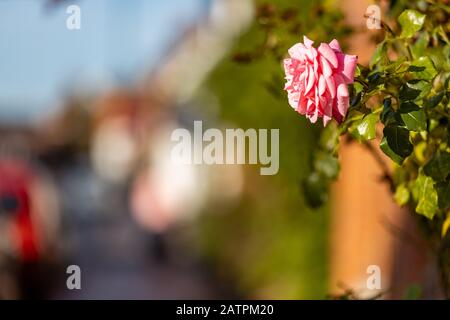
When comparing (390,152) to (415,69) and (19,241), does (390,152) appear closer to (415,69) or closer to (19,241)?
(415,69)

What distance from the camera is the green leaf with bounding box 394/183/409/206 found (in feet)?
9.41

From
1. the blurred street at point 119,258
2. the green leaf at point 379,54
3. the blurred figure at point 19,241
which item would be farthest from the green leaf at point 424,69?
the blurred street at point 119,258

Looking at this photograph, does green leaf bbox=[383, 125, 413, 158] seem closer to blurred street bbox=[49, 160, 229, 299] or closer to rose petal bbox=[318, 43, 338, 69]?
rose petal bbox=[318, 43, 338, 69]

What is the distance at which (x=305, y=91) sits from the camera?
2.21 metres

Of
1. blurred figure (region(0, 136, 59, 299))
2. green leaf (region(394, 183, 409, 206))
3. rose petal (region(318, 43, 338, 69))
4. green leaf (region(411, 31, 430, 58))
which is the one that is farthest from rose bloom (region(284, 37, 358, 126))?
blurred figure (region(0, 136, 59, 299))

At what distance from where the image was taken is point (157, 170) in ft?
43.1

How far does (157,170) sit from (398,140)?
1104cm

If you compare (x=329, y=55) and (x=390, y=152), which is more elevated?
(x=329, y=55)

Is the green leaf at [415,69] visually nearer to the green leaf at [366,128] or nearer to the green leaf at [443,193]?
the green leaf at [366,128]

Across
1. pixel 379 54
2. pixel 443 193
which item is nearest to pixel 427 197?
pixel 443 193

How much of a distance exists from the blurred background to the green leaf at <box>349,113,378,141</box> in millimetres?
1121

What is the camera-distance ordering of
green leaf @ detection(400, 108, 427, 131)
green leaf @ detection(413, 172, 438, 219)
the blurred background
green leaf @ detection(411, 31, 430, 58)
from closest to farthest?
green leaf @ detection(400, 108, 427, 131)
green leaf @ detection(413, 172, 438, 219)
green leaf @ detection(411, 31, 430, 58)
the blurred background

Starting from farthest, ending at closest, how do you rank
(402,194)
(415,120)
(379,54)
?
1. (402,194)
2. (379,54)
3. (415,120)

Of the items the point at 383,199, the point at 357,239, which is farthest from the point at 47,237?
the point at 383,199
